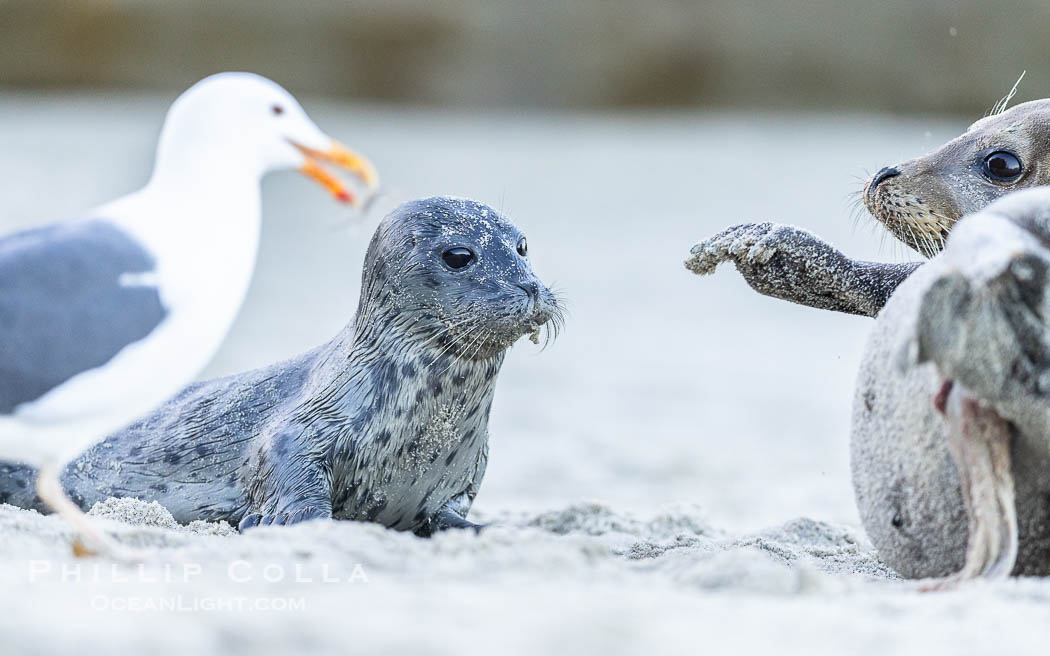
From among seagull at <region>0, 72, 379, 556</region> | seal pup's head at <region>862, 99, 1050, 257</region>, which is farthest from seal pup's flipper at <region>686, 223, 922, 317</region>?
seagull at <region>0, 72, 379, 556</region>

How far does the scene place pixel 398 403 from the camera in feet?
11.6

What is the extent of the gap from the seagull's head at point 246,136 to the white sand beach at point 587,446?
29 cm

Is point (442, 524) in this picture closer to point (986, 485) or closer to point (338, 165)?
point (338, 165)

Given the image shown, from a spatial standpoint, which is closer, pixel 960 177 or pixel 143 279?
pixel 143 279

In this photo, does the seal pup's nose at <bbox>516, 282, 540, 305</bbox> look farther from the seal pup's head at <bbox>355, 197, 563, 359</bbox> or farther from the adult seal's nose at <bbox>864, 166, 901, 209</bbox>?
the adult seal's nose at <bbox>864, 166, 901, 209</bbox>

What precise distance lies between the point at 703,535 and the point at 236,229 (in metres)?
2.11

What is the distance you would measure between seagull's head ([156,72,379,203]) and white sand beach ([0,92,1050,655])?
11.3 inches

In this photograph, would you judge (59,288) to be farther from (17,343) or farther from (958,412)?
(958,412)

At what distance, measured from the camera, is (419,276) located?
11.8 ft

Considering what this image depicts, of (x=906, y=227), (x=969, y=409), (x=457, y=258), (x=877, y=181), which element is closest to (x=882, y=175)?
(x=877, y=181)

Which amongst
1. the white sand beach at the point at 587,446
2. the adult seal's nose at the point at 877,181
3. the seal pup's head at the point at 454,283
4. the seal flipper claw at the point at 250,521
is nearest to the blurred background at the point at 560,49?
the white sand beach at the point at 587,446

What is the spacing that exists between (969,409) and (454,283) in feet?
4.81

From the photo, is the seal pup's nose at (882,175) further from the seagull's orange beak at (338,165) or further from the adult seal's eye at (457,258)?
Result: the seagull's orange beak at (338,165)

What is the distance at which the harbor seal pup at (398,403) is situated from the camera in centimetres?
350
